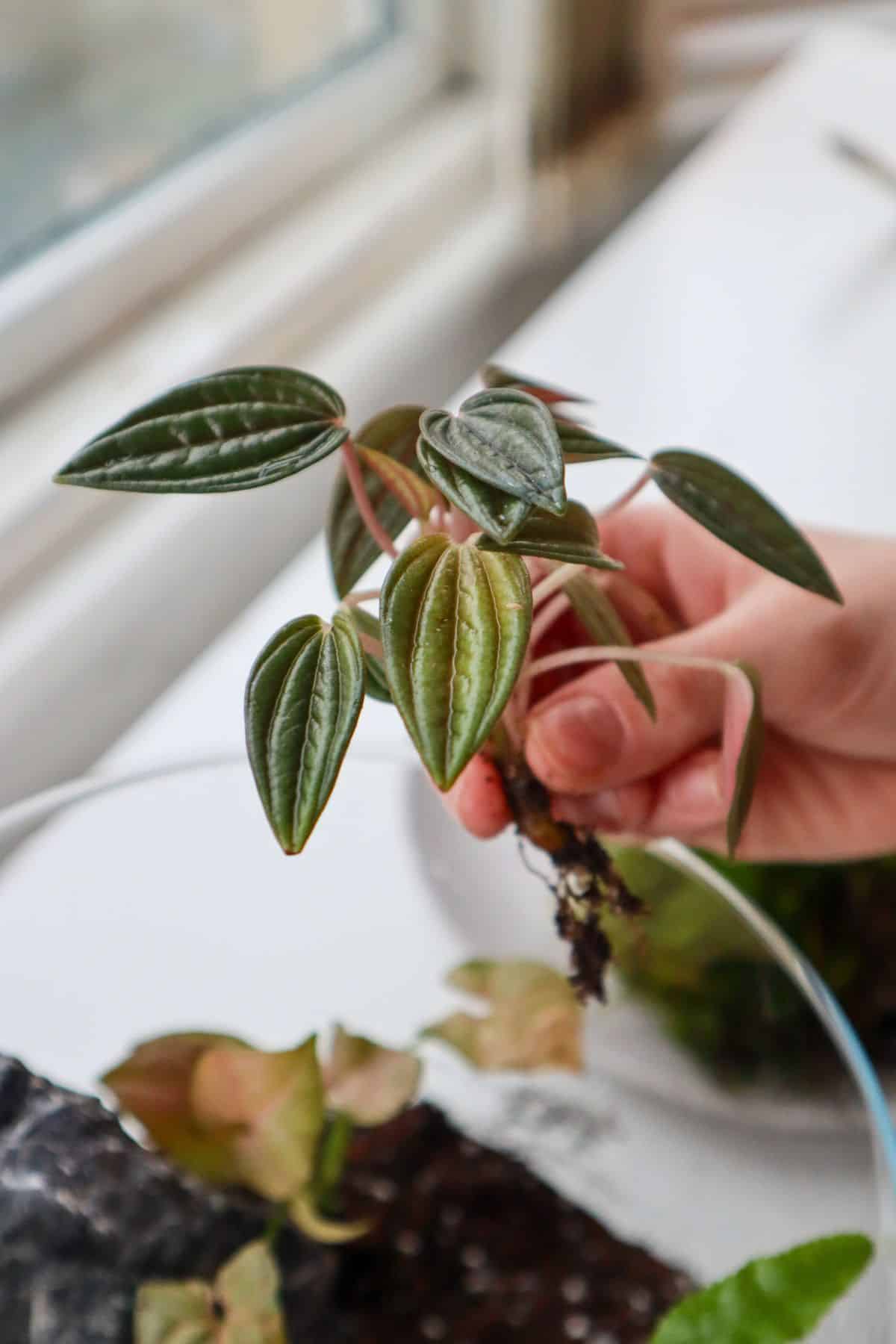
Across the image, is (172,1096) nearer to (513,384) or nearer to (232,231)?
(513,384)

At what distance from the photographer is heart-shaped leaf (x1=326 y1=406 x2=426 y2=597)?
412mm

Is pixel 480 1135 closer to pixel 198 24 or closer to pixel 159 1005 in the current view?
pixel 159 1005

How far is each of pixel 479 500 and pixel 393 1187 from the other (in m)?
0.32

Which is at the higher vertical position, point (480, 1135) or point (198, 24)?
point (198, 24)

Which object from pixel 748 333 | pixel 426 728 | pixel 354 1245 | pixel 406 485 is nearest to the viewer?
pixel 426 728

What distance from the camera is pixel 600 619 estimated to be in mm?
398

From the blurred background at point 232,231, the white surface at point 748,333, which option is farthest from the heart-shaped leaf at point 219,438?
the blurred background at point 232,231

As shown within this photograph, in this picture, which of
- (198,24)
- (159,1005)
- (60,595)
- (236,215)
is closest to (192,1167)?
(159,1005)

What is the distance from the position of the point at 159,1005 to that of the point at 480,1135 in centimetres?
14

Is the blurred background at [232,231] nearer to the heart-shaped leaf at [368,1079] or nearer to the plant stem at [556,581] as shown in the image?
the heart-shaped leaf at [368,1079]

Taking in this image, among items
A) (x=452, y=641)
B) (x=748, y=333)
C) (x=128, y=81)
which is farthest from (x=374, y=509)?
(x=128, y=81)

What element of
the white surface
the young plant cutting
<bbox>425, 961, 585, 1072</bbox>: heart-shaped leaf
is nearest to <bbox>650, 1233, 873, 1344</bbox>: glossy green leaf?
the young plant cutting

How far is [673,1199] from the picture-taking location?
1.64 feet

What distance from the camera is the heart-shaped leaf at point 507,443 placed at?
292mm
